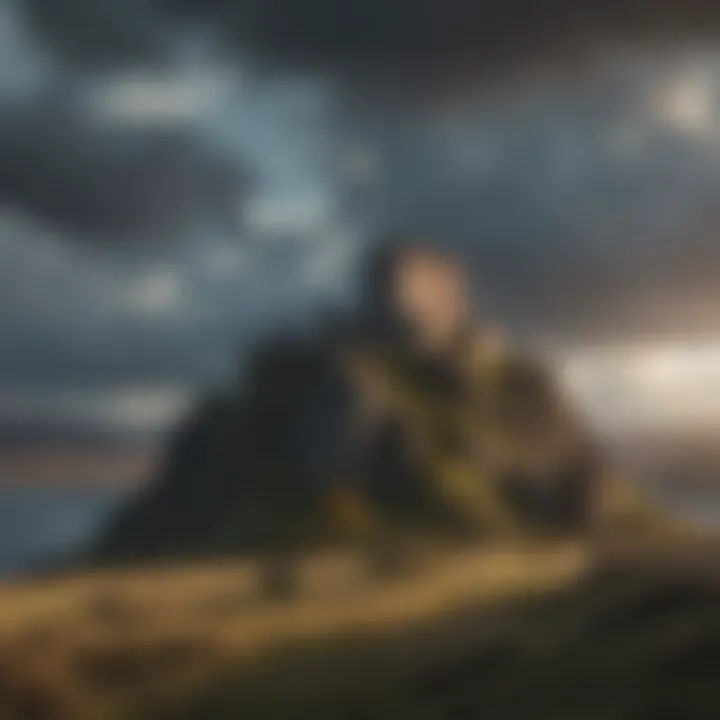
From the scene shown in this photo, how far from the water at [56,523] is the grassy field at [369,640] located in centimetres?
10

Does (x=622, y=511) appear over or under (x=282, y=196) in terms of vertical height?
under

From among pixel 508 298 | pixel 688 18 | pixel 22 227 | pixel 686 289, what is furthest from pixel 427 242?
pixel 22 227

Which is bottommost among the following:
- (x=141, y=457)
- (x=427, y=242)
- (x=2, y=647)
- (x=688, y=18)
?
(x=2, y=647)

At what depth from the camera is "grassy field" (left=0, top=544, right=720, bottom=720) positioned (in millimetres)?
3564

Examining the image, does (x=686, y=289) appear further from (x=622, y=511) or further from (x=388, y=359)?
(x=388, y=359)

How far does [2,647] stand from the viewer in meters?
3.77

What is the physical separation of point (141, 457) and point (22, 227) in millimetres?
891

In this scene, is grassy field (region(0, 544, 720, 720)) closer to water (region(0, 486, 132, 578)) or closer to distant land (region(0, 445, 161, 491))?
water (region(0, 486, 132, 578))

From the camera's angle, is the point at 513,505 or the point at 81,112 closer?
the point at 513,505

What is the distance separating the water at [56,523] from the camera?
3855 millimetres

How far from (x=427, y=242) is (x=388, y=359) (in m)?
0.42

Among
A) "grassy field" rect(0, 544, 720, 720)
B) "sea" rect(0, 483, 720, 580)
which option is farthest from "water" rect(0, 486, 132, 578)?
"grassy field" rect(0, 544, 720, 720)

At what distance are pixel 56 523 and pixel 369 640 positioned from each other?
3.54 ft

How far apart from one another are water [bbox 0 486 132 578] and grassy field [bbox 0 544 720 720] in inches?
4.0
